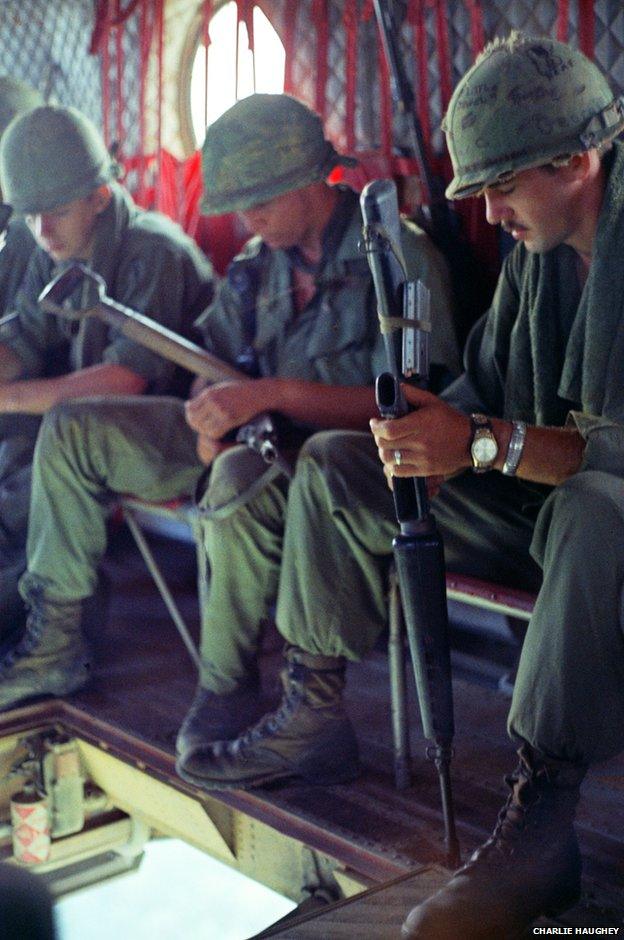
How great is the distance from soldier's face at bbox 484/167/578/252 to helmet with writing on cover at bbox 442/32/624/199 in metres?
0.03

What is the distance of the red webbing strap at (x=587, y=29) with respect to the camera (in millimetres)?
3035

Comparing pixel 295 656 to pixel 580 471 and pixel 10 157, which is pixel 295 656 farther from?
pixel 10 157

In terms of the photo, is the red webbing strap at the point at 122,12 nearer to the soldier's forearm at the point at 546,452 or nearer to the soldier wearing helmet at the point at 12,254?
the soldier wearing helmet at the point at 12,254

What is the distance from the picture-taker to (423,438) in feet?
6.84

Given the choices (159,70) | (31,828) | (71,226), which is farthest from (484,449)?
(159,70)

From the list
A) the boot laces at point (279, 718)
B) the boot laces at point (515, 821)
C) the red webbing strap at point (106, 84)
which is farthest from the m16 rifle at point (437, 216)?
the red webbing strap at point (106, 84)

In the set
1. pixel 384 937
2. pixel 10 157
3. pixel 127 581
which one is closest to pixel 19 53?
pixel 10 157

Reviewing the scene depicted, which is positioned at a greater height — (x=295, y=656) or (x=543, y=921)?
(x=295, y=656)

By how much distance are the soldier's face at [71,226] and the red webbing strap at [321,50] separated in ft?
2.54

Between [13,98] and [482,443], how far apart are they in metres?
3.39

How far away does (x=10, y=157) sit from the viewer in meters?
3.71

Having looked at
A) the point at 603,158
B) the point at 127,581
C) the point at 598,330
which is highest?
the point at 603,158

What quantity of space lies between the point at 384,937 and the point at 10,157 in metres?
2.66

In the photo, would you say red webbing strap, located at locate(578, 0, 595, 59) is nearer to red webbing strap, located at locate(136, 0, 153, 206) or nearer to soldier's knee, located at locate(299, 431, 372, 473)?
soldier's knee, located at locate(299, 431, 372, 473)
